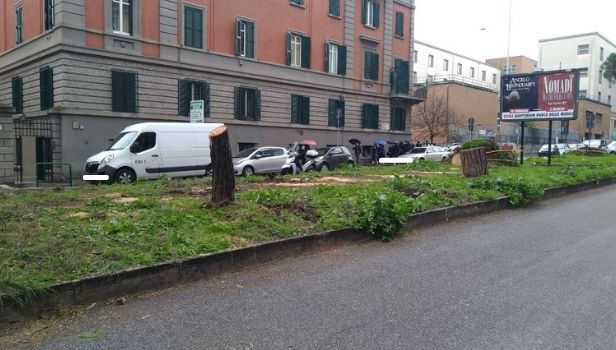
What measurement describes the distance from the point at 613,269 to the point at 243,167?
51.9 ft

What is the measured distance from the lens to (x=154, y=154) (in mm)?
18406

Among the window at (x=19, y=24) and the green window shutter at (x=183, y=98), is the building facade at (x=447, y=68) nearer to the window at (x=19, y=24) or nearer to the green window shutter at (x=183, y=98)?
the green window shutter at (x=183, y=98)

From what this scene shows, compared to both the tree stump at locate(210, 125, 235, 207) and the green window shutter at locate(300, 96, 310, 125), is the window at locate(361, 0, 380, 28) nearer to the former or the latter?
the green window shutter at locate(300, 96, 310, 125)

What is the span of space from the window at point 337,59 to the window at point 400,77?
18.3 feet

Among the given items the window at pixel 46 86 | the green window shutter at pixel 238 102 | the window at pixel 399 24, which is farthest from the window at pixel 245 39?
the window at pixel 399 24

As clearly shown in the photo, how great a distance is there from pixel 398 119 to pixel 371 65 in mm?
5331

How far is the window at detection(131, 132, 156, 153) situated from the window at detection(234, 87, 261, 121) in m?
11.0

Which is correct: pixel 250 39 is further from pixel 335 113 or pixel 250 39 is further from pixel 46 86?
pixel 46 86

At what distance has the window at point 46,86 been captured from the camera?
76.8 ft

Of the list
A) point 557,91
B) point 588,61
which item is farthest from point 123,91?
point 588,61

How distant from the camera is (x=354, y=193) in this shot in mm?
10672

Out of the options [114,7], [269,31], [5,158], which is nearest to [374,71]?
[269,31]

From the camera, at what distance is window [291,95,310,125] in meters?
32.6

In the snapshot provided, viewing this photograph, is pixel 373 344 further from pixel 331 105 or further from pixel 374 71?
pixel 374 71
